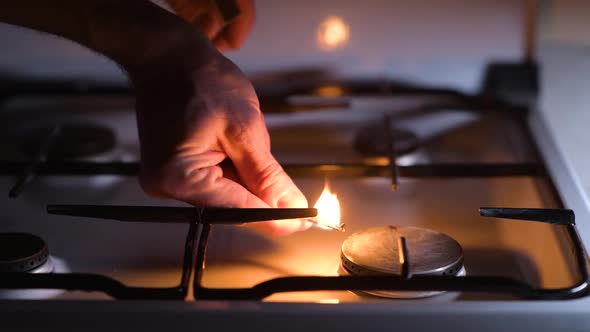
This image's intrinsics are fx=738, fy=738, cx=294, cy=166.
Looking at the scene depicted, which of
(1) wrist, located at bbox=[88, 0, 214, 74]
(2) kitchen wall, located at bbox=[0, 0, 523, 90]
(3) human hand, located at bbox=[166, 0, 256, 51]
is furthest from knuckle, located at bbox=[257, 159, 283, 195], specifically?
(2) kitchen wall, located at bbox=[0, 0, 523, 90]

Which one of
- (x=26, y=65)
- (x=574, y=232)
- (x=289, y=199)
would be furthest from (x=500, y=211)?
(x=26, y=65)

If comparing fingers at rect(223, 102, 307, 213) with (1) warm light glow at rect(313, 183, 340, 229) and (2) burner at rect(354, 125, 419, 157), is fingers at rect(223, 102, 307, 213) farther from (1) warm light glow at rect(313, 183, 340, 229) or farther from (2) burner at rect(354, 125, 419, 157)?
(2) burner at rect(354, 125, 419, 157)

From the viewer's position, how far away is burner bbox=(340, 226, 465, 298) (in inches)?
21.5

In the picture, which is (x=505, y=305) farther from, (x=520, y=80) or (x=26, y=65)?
(x=26, y=65)

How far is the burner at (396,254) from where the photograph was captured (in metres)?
0.54

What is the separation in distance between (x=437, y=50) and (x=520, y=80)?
107 millimetres

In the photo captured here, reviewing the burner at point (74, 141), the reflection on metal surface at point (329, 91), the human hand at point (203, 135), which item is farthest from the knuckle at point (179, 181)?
the reflection on metal surface at point (329, 91)

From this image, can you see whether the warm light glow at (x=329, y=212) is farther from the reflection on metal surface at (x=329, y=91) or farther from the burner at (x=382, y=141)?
the reflection on metal surface at (x=329, y=91)

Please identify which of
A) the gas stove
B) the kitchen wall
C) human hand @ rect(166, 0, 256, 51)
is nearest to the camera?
the gas stove

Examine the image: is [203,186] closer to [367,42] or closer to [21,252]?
[21,252]

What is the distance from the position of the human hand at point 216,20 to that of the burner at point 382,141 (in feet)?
0.58

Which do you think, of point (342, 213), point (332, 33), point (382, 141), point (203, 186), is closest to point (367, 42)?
point (332, 33)

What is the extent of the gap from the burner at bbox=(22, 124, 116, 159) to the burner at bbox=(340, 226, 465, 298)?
0.33m

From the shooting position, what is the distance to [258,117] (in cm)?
62
